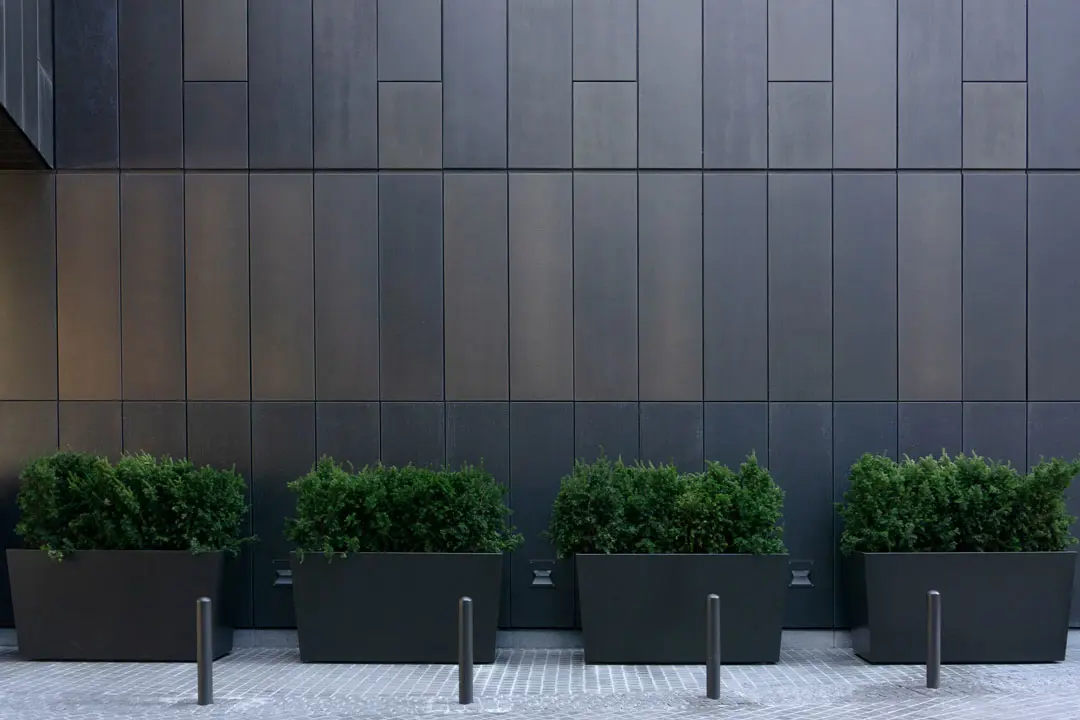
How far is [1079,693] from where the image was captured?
8516 mm

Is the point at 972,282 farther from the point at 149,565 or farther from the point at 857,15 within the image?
the point at 149,565

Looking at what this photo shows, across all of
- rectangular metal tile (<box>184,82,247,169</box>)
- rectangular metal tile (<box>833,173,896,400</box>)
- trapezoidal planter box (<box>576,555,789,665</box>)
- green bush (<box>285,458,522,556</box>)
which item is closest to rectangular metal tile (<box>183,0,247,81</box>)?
rectangular metal tile (<box>184,82,247,169</box>)

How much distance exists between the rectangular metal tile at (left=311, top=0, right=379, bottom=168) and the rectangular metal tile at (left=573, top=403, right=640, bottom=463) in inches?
148

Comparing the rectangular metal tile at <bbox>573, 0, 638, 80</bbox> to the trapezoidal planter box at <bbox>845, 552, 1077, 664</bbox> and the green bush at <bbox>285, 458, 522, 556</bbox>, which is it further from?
the trapezoidal planter box at <bbox>845, 552, 1077, 664</bbox>

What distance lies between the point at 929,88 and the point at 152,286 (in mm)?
9161

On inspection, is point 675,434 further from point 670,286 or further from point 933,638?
point 933,638

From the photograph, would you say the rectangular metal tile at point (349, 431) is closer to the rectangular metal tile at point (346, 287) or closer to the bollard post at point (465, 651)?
the rectangular metal tile at point (346, 287)

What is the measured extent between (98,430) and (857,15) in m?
9.87

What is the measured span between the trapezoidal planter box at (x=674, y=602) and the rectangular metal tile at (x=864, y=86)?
15.6 ft

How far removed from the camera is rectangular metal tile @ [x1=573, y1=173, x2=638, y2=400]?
10750 mm

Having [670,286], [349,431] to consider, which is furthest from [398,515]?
[670,286]

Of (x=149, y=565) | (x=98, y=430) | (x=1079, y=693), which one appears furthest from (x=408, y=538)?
(x=1079, y=693)

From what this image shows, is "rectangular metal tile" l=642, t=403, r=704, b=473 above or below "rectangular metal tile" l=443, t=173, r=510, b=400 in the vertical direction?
below

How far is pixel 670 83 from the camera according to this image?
1081 centimetres
